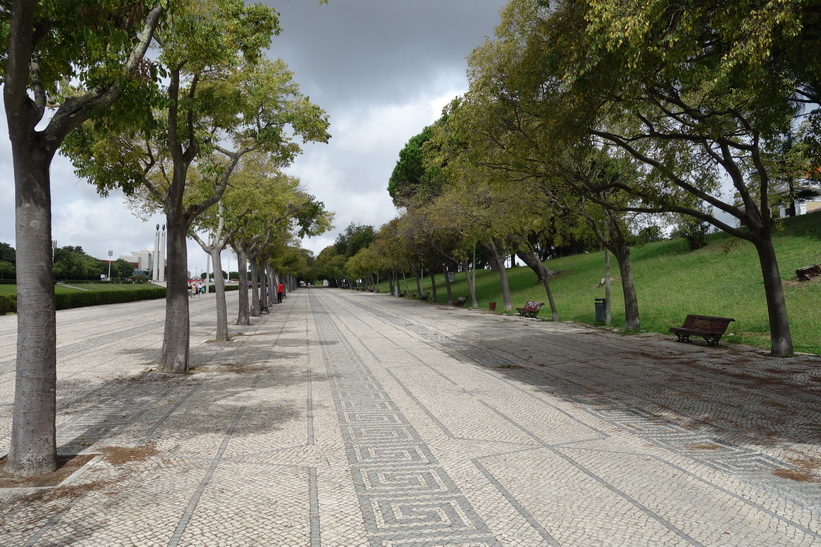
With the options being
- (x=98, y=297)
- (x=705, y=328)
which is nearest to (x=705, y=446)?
(x=705, y=328)

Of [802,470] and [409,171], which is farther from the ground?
[409,171]

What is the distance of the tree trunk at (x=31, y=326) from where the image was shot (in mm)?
4371

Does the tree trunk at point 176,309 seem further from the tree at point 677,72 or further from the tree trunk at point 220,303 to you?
the tree at point 677,72

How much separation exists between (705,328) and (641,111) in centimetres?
571

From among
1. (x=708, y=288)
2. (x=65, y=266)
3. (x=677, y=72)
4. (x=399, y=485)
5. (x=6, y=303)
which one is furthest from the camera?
(x=65, y=266)

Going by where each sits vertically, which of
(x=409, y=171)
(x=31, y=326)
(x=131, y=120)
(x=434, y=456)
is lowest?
(x=434, y=456)

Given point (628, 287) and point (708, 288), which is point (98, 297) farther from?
point (708, 288)

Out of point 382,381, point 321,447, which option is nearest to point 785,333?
point 382,381

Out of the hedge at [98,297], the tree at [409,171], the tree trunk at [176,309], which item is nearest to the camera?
the tree trunk at [176,309]

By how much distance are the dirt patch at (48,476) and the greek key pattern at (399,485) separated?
91.4 inches

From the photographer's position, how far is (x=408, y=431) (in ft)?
18.7

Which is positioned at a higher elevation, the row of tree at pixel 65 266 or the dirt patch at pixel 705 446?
the row of tree at pixel 65 266

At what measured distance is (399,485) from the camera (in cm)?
414

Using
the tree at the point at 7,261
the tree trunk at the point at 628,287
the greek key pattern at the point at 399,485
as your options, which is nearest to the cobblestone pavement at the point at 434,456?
the greek key pattern at the point at 399,485
